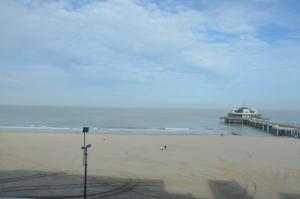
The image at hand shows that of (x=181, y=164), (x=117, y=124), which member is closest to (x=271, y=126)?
(x=117, y=124)

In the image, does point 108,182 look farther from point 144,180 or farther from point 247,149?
point 247,149

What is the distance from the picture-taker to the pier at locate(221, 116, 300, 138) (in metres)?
52.9

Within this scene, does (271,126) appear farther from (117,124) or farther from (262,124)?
(117,124)

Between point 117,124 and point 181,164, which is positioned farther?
point 117,124

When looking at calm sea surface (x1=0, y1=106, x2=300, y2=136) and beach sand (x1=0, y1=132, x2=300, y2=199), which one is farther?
calm sea surface (x1=0, y1=106, x2=300, y2=136)

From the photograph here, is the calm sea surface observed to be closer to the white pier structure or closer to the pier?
the pier

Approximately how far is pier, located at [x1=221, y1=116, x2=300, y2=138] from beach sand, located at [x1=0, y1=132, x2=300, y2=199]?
18.2 metres

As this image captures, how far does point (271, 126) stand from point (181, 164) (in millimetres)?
39000

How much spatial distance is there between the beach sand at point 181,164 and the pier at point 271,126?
18.2 meters

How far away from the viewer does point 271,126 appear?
196 feet

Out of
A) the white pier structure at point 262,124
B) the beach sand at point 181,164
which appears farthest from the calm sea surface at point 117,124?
the beach sand at point 181,164

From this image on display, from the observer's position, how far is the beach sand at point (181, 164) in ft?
60.8

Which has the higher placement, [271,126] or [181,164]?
[271,126]

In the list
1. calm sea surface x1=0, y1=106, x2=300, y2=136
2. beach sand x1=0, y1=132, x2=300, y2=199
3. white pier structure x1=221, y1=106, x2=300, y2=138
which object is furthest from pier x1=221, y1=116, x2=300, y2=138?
beach sand x1=0, y1=132, x2=300, y2=199
